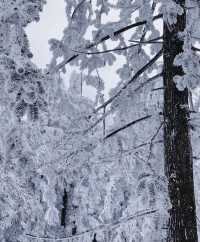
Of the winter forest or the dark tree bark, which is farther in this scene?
the dark tree bark

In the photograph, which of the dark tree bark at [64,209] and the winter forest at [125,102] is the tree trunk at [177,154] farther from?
the dark tree bark at [64,209]

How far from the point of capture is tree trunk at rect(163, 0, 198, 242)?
535cm

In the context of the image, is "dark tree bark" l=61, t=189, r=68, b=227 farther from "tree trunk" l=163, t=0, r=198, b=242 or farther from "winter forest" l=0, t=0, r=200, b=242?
"tree trunk" l=163, t=0, r=198, b=242

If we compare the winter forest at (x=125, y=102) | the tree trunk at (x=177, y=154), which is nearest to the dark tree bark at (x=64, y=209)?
the winter forest at (x=125, y=102)

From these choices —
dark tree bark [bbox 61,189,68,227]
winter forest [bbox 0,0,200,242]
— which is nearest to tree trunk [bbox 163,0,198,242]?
winter forest [bbox 0,0,200,242]

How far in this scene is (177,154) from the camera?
18.1ft

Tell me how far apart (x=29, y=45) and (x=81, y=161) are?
5.49ft

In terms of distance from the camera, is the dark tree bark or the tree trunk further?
the dark tree bark

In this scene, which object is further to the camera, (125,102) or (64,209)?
(64,209)

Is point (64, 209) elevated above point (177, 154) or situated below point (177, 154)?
above

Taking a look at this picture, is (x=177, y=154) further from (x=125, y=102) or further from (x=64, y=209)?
(x=64, y=209)

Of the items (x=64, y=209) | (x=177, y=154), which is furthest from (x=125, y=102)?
(x=64, y=209)

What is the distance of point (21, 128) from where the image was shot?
13.3m

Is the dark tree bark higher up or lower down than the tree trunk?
higher up
